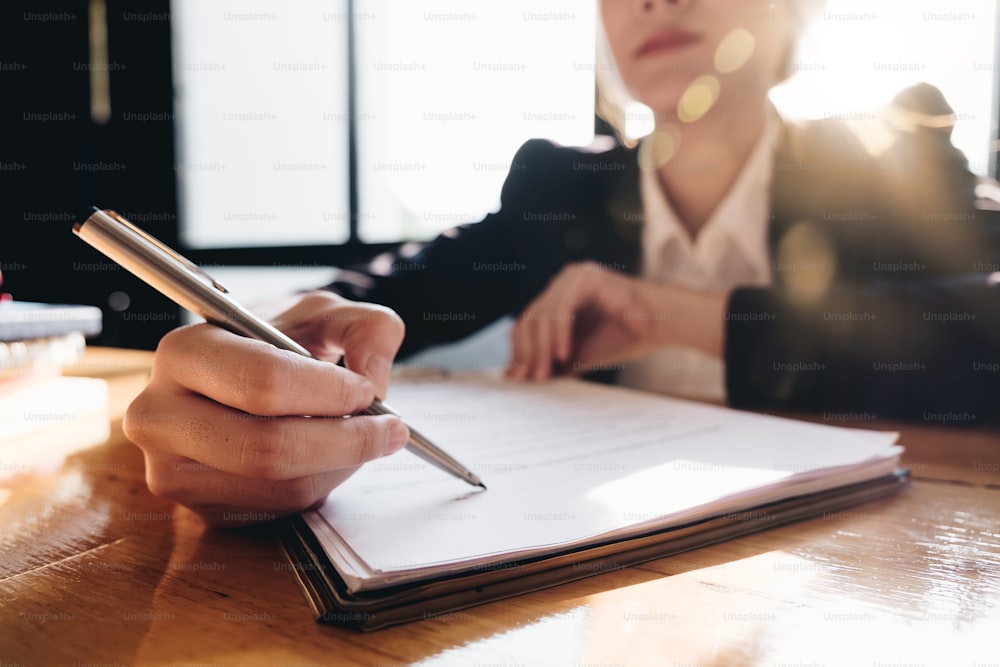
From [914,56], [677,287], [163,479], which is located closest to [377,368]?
[163,479]

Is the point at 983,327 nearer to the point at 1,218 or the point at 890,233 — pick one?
the point at 890,233

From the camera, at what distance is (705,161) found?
3.77 feet

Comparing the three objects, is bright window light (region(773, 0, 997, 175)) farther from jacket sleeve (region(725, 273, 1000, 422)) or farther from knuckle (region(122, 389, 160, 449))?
knuckle (region(122, 389, 160, 449))

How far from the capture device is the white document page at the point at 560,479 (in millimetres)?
290

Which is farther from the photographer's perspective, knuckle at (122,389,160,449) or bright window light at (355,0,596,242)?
bright window light at (355,0,596,242)

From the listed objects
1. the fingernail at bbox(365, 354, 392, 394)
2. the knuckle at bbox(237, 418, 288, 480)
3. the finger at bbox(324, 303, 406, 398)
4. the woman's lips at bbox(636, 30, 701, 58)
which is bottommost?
the knuckle at bbox(237, 418, 288, 480)

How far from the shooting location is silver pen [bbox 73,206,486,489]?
29 cm

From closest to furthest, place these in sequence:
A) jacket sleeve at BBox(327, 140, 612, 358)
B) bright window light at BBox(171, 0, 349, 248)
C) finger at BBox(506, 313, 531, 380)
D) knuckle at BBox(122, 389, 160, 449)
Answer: knuckle at BBox(122, 389, 160, 449), finger at BBox(506, 313, 531, 380), jacket sleeve at BBox(327, 140, 612, 358), bright window light at BBox(171, 0, 349, 248)

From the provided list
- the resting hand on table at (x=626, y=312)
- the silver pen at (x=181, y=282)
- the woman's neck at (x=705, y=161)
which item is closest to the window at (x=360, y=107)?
the woman's neck at (x=705, y=161)

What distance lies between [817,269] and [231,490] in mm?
909

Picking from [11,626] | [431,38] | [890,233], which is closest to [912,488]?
[11,626]

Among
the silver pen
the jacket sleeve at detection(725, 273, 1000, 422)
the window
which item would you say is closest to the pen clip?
the silver pen

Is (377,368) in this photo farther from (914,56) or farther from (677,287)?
(914,56)

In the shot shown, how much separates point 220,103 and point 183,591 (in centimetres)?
345
